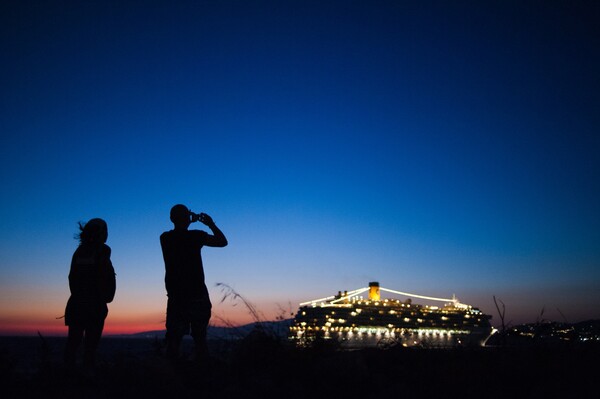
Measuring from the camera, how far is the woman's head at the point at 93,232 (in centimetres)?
481

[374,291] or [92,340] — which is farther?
[374,291]

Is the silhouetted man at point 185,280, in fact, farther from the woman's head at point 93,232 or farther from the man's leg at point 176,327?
the woman's head at point 93,232

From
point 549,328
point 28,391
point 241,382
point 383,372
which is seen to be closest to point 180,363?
point 241,382

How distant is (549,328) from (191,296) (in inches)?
157

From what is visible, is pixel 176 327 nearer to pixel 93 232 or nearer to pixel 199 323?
pixel 199 323

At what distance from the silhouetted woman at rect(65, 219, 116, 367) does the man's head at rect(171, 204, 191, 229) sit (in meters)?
0.73

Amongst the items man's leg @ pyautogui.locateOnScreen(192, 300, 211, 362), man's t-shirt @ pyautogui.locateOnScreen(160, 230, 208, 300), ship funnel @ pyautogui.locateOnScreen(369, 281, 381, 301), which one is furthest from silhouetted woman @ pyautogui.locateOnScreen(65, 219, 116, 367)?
ship funnel @ pyautogui.locateOnScreen(369, 281, 381, 301)

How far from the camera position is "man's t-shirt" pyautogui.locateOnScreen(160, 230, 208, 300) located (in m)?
4.96

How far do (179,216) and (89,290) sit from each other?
3.88 feet

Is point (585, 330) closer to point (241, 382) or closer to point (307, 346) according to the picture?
point (307, 346)

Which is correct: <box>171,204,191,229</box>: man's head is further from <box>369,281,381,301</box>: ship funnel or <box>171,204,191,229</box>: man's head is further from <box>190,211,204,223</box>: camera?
<box>369,281,381,301</box>: ship funnel

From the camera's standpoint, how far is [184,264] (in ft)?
16.4

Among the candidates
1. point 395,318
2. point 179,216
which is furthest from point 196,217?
point 395,318

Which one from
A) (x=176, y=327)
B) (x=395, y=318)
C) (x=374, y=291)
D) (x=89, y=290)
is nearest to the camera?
(x=89, y=290)
